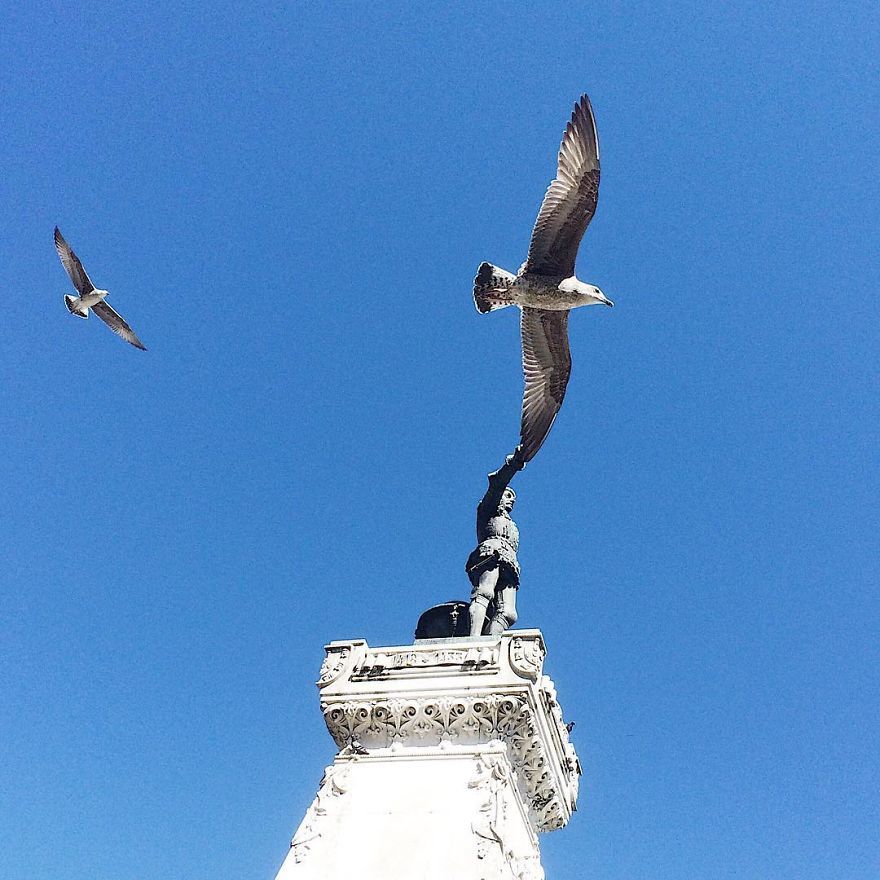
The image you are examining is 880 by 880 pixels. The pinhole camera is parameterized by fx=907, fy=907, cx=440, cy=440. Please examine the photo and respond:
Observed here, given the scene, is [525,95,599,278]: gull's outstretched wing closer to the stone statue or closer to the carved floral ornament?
the stone statue

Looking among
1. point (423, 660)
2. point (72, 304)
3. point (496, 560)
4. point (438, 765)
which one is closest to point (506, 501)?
point (496, 560)

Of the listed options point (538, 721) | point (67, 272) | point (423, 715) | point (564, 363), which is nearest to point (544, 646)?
point (538, 721)

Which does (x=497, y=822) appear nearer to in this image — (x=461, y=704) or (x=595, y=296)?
(x=461, y=704)

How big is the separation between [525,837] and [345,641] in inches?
108

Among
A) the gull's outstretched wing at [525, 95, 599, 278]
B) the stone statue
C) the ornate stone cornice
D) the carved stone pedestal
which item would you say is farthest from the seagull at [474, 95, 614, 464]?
the carved stone pedestal

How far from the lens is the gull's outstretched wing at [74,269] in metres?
18.5

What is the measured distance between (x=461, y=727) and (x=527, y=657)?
37.0 inches

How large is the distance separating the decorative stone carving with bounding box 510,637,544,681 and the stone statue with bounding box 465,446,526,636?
3.14ft

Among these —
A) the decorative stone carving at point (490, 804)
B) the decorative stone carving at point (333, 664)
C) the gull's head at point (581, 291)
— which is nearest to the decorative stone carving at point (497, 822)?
the decorative stone carving at point (490, 804)

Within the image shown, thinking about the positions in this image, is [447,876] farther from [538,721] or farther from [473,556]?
[473,556]

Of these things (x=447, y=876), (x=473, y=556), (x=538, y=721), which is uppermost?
(x=473, y=556)

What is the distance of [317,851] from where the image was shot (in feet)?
26.3

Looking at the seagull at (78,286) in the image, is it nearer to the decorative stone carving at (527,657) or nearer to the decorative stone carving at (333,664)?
the decorative stone carving at (333,664)

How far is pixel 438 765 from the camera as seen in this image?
8.65 metres
